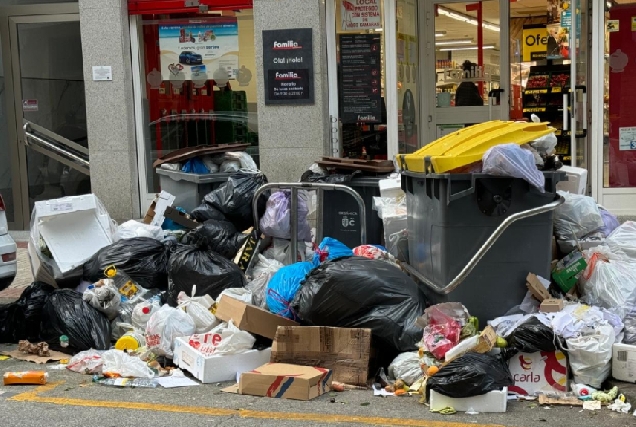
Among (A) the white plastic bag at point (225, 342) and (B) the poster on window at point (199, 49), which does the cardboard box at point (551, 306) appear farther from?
(B) the poster on window at point (199, 49)

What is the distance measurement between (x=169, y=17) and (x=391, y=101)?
313 cm

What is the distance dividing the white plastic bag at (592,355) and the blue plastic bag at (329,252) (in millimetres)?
1865

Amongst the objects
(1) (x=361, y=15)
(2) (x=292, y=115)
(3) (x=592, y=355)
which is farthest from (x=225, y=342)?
(1) (x=361, y=15)

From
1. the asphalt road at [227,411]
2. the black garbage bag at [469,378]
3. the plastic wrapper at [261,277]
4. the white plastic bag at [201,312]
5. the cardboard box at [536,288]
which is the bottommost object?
the asphalt road at [227,411]

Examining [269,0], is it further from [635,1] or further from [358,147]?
[635,1]

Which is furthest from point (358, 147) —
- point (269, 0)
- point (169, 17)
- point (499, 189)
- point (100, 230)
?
point (499, 189)

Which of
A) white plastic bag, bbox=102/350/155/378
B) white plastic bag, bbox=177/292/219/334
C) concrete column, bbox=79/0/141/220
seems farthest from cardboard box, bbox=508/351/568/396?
concrete column, bbox=79/0/141/220

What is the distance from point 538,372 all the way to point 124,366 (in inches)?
105

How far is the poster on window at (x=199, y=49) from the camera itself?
37.4 ft

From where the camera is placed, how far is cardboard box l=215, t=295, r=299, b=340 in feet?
19.2

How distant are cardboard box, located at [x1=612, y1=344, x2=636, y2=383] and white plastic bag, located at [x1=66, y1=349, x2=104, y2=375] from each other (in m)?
3.31

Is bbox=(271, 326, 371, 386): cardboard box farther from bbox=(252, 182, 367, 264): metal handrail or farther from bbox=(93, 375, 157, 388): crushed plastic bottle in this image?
bbox=(252, 182, 367, 264): metal handrail

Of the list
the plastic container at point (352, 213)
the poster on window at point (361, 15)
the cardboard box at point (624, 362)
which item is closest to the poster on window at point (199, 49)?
the poster on window at point (361, 15)

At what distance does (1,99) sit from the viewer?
13.1 m
